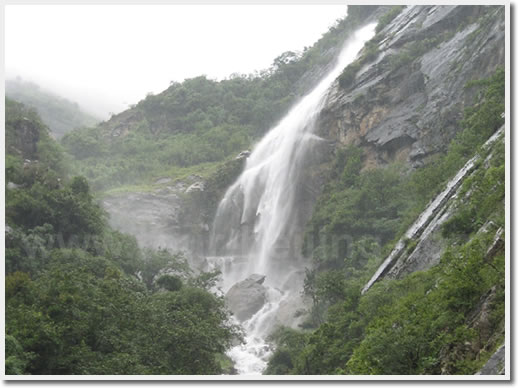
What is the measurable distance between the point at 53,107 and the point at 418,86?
95.9 metres

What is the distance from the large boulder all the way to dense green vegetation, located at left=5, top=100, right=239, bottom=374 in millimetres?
5228

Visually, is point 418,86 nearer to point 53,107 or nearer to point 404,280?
point 404,280

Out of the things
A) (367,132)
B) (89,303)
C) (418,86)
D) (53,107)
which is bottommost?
(367,132)

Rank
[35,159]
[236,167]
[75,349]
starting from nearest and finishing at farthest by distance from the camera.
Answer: [75,349], [35,159], [236,167]

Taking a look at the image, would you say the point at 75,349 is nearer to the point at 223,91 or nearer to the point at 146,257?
the point at 146,257

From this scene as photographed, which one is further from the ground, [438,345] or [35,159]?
[35,159]

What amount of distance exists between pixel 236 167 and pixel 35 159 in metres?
19.7

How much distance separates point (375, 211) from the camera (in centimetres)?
4662

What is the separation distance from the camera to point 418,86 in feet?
170

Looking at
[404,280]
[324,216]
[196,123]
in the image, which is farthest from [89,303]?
[196,123]

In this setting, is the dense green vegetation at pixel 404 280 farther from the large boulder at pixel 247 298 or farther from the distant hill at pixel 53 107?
the distant hill at pixel 53 107

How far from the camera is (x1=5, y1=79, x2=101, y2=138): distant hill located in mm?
122750

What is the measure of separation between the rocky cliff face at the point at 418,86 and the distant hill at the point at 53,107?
69.2 meters

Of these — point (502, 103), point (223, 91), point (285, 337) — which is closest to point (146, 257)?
point (285, 337)
